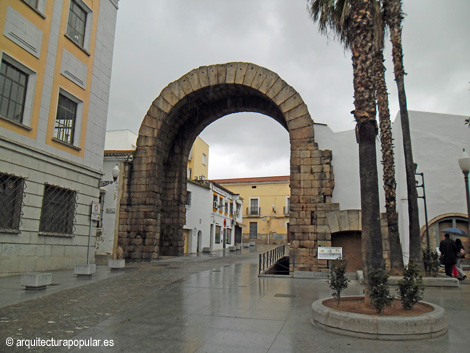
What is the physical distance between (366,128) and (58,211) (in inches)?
432

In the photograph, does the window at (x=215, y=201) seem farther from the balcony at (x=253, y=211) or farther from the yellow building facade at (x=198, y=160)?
the balcony at (x=253, y=211)

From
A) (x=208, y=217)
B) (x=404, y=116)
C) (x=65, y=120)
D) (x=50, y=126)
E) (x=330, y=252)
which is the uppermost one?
(x=65, y=120)

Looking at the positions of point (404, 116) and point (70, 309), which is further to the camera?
point (404, 116)

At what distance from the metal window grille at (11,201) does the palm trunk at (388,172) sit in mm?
11163

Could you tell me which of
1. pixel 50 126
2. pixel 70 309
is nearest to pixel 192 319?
pixel 70 309

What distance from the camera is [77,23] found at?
14.4 m

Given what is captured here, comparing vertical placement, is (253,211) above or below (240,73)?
below

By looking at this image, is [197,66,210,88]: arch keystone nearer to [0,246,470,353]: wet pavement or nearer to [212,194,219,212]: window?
[0,246,470,353]: wet pavement

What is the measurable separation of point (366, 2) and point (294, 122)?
8363 millimetres

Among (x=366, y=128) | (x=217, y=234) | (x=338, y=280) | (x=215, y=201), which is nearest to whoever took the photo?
(x=338, y=280)

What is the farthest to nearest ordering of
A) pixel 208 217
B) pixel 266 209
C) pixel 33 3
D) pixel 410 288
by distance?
pixel 266 209 < pixel 208 217 < pixel 33 3 < pixel 410 288

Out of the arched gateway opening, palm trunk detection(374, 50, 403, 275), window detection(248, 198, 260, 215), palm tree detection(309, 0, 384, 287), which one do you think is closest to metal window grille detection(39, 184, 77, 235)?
the arched gateway opening

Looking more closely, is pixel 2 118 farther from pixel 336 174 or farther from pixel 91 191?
pixel 336 174

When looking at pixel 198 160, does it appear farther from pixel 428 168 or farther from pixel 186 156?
pixel 428 168
